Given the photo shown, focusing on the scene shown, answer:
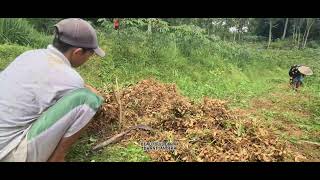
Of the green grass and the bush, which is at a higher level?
the bush

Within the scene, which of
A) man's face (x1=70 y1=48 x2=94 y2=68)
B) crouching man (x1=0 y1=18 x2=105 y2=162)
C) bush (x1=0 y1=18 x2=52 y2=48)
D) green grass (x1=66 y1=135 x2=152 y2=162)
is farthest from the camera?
bush (x1=0 y1=18 x2=52 y2=48)

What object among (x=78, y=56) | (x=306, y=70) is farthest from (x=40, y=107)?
(x=306, y=70)

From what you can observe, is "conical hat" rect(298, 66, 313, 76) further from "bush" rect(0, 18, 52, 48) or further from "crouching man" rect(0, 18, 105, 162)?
"bush" rect(0, 18, 52, 48)

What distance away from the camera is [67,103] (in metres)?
3.06

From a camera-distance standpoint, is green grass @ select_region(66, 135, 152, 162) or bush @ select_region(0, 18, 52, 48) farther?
bush @ select_region(0, 18, 52, 48)

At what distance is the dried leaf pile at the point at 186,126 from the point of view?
140 inches

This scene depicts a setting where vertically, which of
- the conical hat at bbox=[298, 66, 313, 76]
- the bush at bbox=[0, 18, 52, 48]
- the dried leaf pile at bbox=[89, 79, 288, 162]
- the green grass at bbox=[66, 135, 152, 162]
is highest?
the bush at bbox=[0, 18, 52, 48]

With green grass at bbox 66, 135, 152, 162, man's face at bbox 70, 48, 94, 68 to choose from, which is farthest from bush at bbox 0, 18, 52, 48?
green grass at bbox 66, 135, 152, 162

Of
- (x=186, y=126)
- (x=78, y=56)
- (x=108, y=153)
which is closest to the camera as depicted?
(x=78, y=56)

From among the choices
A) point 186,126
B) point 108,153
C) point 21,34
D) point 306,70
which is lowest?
point 108,153

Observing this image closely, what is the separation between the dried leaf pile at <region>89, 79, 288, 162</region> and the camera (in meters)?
3.55

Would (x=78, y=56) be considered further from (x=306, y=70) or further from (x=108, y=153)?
(x=306, y=70)

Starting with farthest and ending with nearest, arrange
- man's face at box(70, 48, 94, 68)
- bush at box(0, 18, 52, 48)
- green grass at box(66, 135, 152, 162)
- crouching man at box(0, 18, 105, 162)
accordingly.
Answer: bush at box(0, 18, 52, 48)
green grass at box(66, 135, 152, 162)
man's face at box(70, 48, 94, 68)
crouching man at box(0, 18, 105, 162)

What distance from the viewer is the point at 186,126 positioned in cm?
375
